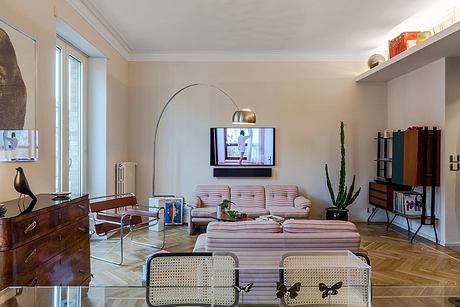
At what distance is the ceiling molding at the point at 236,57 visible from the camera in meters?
6.90

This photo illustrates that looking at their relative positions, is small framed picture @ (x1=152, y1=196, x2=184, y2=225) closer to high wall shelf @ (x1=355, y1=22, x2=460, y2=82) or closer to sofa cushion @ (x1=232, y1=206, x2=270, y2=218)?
sofa cushion @ (x1=232, y1=206, x2=270, y2=218)

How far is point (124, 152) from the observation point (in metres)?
6.80

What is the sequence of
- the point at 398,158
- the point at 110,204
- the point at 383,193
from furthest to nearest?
the point at 383,193 → the point at 398,158 → the point at 110,204

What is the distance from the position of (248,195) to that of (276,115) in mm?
1636

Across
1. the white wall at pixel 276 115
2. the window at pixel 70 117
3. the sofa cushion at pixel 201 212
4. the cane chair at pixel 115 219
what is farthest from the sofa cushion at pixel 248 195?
the window at pixel 70 117

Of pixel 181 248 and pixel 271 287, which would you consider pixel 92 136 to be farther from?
pixel 271 287

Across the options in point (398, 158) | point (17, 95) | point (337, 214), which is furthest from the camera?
point (337, 214)

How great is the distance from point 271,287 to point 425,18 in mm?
4696

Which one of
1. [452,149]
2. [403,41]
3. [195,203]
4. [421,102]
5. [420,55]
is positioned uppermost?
[403,41]

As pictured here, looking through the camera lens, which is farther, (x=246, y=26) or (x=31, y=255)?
(x=246, y=26)

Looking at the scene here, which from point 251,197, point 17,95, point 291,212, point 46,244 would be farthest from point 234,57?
point 46,244

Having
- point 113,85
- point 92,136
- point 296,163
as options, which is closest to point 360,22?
point 296,163

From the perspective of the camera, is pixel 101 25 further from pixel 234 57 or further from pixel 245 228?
pixel 245 228

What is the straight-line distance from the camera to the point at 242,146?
6.94m
